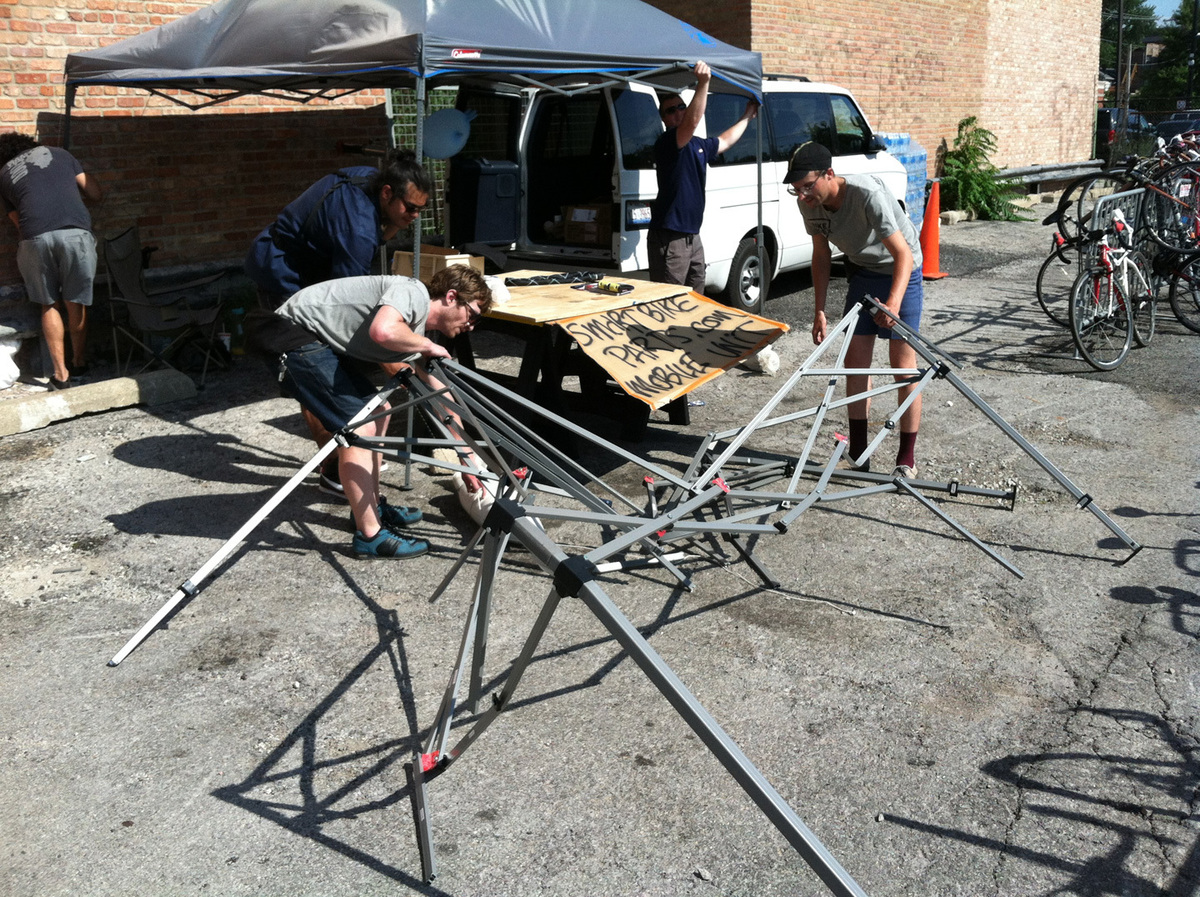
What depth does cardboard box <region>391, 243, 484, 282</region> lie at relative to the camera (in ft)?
22.7

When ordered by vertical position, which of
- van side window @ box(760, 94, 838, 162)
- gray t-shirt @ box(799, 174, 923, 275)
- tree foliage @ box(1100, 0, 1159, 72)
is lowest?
gray t-shirt @ box(799, 174, 923, 275)

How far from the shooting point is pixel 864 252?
214 inches

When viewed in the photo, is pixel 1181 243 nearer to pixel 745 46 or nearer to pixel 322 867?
pixel 745 46

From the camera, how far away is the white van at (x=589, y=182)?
8.15 metres

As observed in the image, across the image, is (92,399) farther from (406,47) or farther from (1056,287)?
(1056,287)

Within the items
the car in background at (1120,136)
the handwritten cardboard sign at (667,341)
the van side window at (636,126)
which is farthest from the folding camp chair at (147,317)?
the car in background at (1120,136)

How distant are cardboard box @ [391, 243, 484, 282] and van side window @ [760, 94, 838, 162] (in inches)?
151

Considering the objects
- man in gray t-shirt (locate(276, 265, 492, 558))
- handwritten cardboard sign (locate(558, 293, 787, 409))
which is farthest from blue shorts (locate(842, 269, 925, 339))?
man in gray t-shirt (locate(276, 265, 492, 558))

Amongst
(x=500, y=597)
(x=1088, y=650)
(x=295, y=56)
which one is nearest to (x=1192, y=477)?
(x=1088, y=650)

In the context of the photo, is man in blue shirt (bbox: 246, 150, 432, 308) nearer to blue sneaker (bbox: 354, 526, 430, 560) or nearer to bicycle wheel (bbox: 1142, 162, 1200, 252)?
blue sneaker (bbox: 354, 526, 430, 560)

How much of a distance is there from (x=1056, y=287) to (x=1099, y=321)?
8.97ft

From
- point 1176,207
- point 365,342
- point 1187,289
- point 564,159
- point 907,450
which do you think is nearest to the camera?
point 365,342

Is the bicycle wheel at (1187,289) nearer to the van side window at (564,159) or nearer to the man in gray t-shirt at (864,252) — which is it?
the man in gray t-shirt at (864,252)

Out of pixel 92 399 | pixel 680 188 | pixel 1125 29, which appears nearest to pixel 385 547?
pixel 92 399
